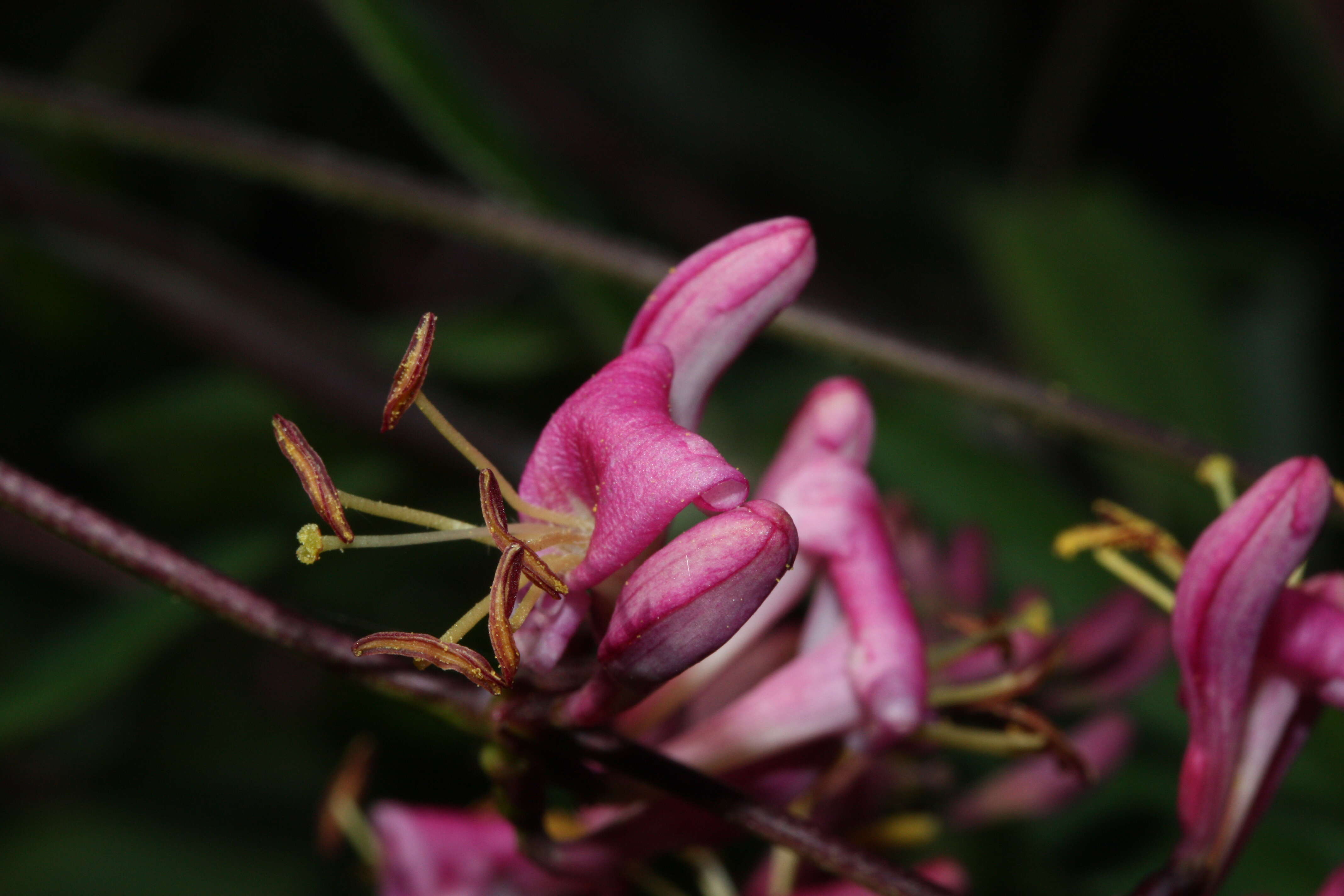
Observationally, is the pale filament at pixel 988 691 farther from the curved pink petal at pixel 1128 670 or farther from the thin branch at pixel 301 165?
the thin branch at pixel 301 165

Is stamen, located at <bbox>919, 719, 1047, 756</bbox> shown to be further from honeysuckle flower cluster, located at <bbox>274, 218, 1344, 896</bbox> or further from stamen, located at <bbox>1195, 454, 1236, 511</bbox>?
stamen, located at <bbox>1195, 454, 1236, 511</bbox>

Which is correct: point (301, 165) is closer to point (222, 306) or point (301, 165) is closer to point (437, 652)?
point (222, 306)

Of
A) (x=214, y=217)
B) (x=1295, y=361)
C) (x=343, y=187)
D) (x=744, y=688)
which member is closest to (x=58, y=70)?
(x=214, y=217)

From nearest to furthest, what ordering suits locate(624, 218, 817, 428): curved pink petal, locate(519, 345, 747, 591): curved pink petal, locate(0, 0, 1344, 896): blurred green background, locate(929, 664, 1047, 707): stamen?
locate(519, 345, 747, 591): curved pink petal → locate(624, 218, 817, 428): curved pink petal → locate(929, 664, 1047, 707): stamen → locate(0, 0, 1344, 896): blurred green background

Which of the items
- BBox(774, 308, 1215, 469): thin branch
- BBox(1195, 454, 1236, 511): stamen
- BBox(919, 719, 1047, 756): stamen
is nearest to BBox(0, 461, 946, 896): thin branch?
BBox(919, 719, 1047, 756): stamen

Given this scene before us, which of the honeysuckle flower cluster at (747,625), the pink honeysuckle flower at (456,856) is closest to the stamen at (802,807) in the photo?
the honeysuckle flower cluster at (747,625)

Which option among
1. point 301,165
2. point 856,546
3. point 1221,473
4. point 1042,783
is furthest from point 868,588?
point 301,165
